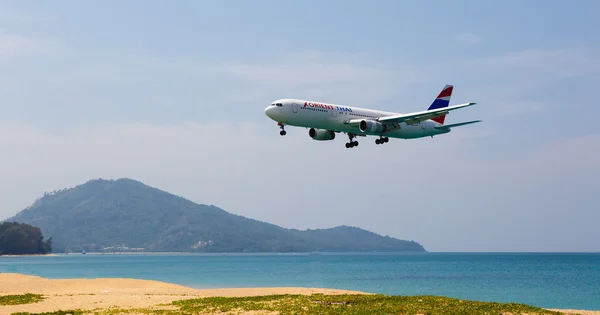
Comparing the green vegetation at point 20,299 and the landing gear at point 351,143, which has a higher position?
the landing gear at point 351,143

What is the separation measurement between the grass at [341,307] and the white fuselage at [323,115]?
1231 inches

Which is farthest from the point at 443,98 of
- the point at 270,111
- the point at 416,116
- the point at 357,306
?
the point at 357,306

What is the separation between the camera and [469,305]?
41938mm

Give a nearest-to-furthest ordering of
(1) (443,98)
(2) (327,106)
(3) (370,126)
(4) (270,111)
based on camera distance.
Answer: (4) (270,111), (2) (327,106), (3) (370,126), (1) (443,98)

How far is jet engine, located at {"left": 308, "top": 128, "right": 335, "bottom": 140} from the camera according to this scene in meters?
81.3

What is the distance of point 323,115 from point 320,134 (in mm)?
4544

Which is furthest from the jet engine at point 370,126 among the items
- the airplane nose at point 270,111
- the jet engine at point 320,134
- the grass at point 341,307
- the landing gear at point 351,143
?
the grass at point 341,307

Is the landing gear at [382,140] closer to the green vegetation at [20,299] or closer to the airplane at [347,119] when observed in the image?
the airplane at [347,119]

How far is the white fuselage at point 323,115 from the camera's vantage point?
7438cm

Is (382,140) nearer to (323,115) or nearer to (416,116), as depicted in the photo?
(416,116)

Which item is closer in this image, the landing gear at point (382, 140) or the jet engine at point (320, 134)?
the jet engine at point (320, 134)

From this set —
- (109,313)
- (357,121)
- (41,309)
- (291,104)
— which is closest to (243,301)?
(109,313)

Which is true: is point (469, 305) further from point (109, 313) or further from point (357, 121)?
point (357, 121)

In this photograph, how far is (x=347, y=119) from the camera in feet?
261
